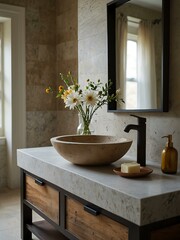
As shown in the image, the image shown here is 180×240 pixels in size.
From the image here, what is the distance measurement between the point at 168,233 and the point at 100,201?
1.09 ft

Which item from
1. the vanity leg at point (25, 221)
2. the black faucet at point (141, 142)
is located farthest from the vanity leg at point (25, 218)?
the black faucet at point (141, 142)

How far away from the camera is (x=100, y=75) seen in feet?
7.70

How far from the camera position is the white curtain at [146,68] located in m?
1.85

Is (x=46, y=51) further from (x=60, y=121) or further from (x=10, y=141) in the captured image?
(x=10, y=141)

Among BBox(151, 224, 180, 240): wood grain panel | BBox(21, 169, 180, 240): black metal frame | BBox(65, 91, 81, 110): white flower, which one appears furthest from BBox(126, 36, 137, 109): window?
BBox(151, 224, 180, 240): wood grain panel

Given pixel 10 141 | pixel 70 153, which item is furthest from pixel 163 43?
pixel 10 141

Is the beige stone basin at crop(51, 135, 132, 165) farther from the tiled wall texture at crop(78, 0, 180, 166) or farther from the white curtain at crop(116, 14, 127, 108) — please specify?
the white curtain at crop(116, 14, 127, 108)

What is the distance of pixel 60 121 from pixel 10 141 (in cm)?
67

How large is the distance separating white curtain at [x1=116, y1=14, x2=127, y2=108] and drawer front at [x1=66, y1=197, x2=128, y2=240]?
2.78 feet

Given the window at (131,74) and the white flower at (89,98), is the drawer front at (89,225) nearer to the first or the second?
the white flower at (89,98)

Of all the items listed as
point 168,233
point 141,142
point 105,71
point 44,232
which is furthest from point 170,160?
point 44,232

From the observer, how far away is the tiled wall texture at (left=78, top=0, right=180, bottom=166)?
1729 millimetres

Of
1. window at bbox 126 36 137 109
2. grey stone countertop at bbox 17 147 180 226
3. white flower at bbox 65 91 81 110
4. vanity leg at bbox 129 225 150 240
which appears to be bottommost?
vanity leg at bbox 129 225 150 240

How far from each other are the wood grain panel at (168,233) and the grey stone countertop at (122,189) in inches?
3.2
